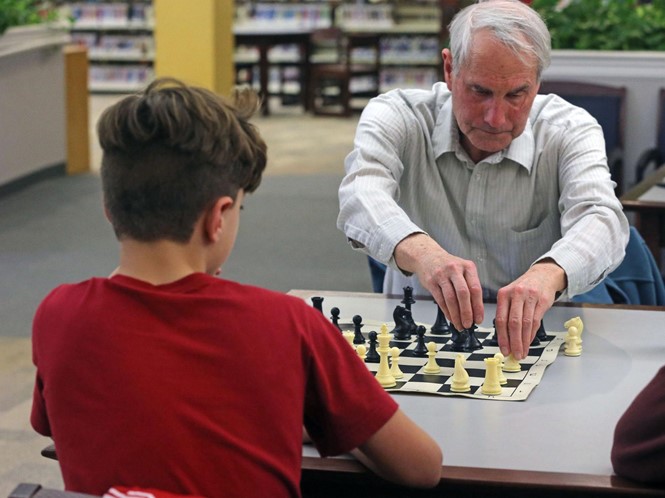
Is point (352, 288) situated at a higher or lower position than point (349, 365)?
lower

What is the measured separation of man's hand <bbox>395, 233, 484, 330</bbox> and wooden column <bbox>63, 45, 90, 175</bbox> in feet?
23.9

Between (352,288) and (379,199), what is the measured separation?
3.33 metres

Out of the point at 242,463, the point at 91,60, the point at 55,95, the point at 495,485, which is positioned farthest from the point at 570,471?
the point at 91,60

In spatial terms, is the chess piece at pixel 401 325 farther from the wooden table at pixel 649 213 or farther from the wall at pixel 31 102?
the wall at pixel 31 102

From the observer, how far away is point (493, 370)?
193cm

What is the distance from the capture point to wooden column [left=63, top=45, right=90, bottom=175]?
9219mm

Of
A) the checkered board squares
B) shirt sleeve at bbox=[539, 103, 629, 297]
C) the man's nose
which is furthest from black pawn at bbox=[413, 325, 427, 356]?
the man's nose

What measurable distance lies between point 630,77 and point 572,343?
4562 millimetres

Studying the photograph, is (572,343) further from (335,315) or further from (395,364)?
(335,315)

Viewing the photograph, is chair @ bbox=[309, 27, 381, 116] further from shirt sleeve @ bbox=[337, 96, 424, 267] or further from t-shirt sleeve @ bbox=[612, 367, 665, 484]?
t-shirt sleeve @ bbox=[612, 367, 665, 484]

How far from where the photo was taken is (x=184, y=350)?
1.43m

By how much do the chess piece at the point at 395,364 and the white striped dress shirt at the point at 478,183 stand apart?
0.48 metres

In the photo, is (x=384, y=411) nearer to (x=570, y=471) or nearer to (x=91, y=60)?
(x=570, y=471)

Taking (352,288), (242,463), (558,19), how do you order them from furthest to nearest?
(558,19), (352,288), (242,463)
